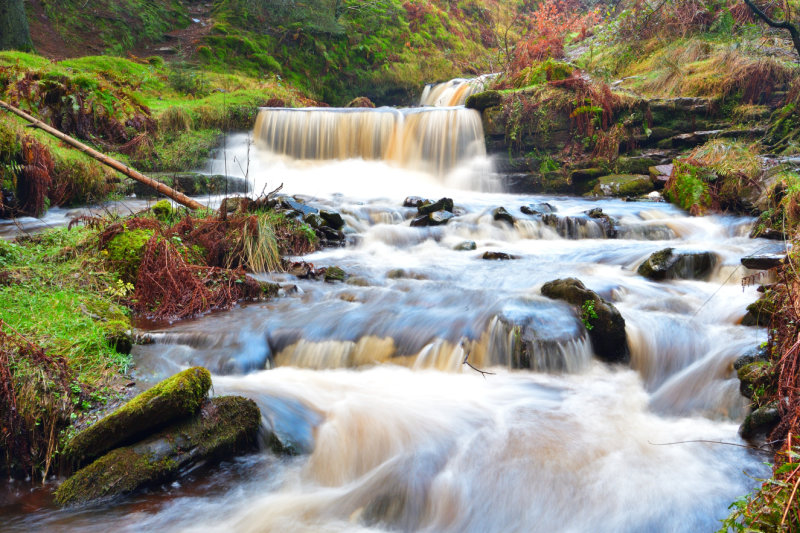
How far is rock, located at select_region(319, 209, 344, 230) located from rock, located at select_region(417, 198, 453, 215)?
1.58 m

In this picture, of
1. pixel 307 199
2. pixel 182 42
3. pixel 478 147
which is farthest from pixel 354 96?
pixel 307 199

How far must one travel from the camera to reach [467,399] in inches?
154

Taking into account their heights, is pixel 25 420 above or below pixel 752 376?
below

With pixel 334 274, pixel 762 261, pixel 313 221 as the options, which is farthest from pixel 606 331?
pixel 313 221

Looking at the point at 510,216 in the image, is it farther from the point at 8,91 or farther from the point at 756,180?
the point at 8,91

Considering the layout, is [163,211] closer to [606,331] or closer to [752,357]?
[606,331]

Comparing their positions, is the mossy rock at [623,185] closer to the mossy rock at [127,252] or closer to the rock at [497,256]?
the rock at [497,256]

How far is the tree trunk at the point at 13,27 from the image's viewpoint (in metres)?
11.8

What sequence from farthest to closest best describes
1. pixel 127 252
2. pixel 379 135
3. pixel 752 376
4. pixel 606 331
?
pixel 379 135
pixel 127 252
pixel 606 331
pixel 752 376

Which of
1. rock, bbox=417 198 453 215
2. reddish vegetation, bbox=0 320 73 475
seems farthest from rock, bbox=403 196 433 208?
reddish vegetation, bbox=0 320 73 475

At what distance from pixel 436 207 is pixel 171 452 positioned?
674 cm

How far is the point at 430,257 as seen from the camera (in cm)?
740

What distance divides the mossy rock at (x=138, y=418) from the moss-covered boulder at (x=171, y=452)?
6 cm

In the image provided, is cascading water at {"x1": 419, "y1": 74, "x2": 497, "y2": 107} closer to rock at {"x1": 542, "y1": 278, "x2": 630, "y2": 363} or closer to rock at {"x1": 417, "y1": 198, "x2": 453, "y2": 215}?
rock at {"x1": 417, "y1": 198, "x2": 453, "y2": 215}
